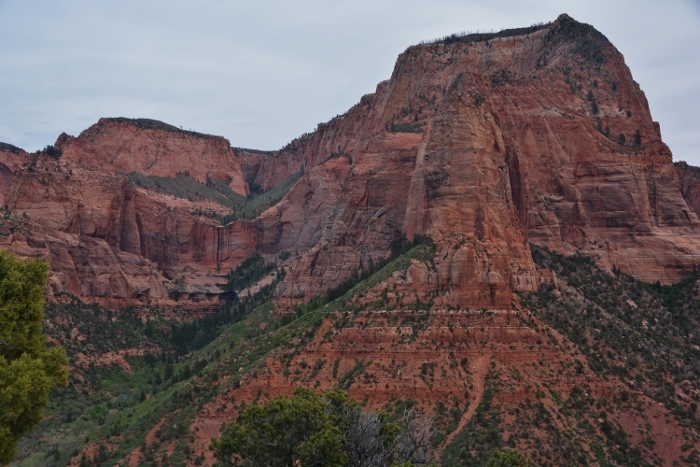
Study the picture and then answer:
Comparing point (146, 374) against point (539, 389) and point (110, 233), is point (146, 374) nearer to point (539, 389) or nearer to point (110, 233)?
point (110, 233)

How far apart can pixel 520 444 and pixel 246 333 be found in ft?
158

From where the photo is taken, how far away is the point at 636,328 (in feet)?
271

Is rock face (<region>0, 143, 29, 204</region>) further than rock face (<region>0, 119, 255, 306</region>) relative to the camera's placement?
Yes

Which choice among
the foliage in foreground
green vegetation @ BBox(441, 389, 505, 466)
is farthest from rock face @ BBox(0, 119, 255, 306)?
the foliage in foreground

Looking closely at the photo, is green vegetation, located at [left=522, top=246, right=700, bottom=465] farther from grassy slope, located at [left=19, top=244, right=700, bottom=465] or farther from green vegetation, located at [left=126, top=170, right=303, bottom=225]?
green vegetation, located at [left=126, top=170, right=303, bottom=225]

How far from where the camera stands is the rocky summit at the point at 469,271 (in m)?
69.1

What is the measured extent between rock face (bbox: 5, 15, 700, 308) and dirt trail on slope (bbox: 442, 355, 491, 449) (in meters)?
5.98

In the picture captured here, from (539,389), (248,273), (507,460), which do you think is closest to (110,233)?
(248,273)

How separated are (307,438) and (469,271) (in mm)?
37778

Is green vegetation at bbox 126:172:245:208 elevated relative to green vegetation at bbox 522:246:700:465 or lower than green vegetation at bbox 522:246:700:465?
elevated

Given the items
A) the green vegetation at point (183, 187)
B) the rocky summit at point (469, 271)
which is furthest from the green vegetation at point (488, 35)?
the green vegetation at point (183, 187)

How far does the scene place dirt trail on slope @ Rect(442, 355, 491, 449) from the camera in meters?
64.8

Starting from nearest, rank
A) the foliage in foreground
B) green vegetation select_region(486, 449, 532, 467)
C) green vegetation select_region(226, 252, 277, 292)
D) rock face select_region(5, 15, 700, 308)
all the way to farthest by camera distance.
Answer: the foliage in foreground, green vegetation select_region(486, 449, 532, 467), rock face select_region(5, 15, 700, 308), green vegetation select_region(226, 252, 277, 292)

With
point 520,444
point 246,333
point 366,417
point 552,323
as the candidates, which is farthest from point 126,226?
point 366,417
